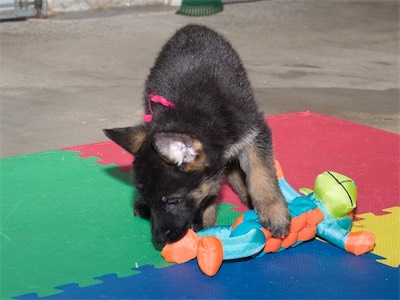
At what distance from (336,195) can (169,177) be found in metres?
0.88

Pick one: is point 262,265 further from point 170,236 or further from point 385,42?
point 385,42

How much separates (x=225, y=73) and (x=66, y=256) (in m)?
1.23

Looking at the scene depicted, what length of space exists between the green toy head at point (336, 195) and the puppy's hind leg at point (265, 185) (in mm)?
199

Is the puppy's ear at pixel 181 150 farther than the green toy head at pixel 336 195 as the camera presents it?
No

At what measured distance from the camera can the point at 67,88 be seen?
7.25 metres

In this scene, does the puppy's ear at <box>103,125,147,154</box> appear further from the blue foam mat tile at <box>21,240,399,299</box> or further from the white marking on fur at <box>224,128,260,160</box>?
the blue foam mat tile at <box>21,240,399,299</box>

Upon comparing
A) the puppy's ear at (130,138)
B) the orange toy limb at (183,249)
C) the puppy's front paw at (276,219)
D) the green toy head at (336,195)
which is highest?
the puppy's ear at (130,138)

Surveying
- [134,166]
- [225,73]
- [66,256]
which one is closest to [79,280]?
[66,256]

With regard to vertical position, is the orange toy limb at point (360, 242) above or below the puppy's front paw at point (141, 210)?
above

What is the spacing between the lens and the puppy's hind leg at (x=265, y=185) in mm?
3494

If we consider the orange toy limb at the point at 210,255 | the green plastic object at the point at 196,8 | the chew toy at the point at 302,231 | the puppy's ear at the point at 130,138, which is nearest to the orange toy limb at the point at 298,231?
the chew toy at the point at 302,231

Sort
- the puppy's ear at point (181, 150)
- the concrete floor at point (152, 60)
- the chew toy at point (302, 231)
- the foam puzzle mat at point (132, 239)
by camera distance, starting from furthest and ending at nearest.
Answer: the concrete floor at point (152, 60) → the chew toy at point (302, 231) → the foam puzzle mat at point (132, 239) → the puppy's ear at point (181, 150)

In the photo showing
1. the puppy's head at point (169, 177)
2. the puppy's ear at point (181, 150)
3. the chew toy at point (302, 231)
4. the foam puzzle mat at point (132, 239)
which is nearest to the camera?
the puppy's ear at point (181, 150)

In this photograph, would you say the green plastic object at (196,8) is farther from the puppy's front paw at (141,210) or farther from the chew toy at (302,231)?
the chew toy at (302,231)
